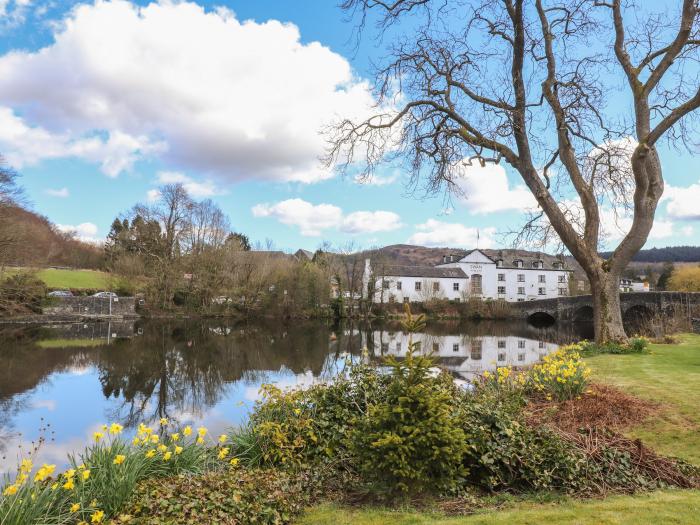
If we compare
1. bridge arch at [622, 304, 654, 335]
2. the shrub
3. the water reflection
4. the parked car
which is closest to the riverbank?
the shrub

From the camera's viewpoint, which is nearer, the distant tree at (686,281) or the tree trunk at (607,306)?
the tree trunk at (607,306)

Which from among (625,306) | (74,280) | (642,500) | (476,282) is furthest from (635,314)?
(74,280)

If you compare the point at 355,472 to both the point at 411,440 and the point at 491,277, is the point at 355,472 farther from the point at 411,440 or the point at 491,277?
the point at 491,277

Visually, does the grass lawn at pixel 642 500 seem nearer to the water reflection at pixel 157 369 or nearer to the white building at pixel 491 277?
the water reflection at pixel 157 369

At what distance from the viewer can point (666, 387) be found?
8.95 meters

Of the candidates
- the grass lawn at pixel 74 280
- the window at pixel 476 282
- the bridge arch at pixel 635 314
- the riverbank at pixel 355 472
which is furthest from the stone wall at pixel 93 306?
the bridge arch at pixel 635 314

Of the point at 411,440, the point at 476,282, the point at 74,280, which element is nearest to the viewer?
the point at 411,440

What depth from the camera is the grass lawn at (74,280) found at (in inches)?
2025

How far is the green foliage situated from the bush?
82 centimetres

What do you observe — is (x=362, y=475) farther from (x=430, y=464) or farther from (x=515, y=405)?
(x=515, y=405)

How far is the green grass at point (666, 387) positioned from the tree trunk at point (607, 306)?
3.82 feet

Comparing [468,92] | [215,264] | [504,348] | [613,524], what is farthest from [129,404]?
[215,264]

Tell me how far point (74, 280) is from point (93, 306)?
1127 cm

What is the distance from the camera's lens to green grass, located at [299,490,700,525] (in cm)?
392
